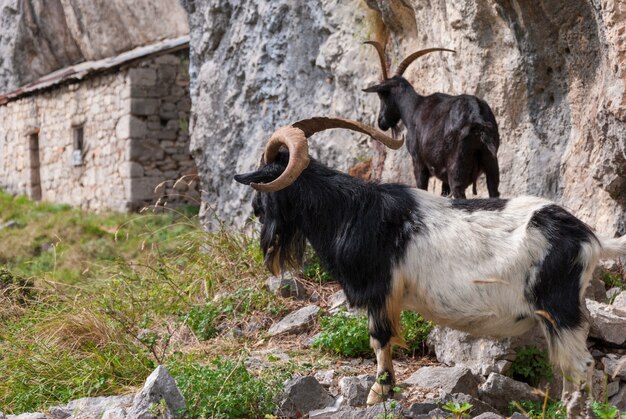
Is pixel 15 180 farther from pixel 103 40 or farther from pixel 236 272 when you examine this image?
pixel 236 272

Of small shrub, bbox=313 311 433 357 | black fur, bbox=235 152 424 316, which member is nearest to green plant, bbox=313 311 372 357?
small shrub, bbox=313 311 433 357

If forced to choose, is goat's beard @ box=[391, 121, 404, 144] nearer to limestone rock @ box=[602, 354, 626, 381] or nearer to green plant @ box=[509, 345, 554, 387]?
green plant @ box=[509, 345, 554, 387]

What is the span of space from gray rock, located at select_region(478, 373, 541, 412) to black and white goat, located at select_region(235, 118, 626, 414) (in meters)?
0.38

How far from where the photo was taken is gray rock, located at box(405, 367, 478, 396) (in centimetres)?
452

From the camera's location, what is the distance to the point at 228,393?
439 centimetres

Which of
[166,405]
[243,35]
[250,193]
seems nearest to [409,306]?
[166,405]

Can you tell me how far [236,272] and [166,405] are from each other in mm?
3219

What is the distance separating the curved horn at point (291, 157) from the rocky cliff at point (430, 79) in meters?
2.24

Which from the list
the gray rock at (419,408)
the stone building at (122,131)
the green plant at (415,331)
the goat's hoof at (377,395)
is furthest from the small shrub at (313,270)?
the stone building at (122,131)

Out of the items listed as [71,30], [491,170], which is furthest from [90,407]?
[71,30]

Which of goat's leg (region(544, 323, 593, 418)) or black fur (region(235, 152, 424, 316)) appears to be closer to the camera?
goat's leg (region(544, 323, 593, 418))

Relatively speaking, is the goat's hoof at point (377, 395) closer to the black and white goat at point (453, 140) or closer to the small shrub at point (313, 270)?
the black and white goat at point (453, 140)

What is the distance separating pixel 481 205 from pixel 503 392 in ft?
3.39

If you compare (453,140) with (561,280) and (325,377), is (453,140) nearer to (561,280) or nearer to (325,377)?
(325,377)
